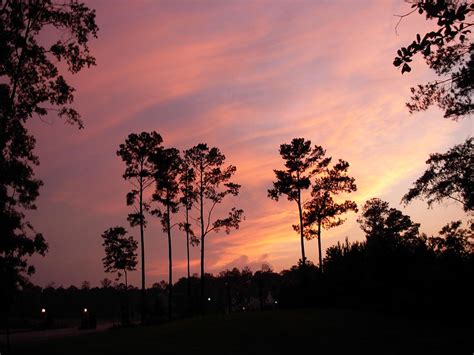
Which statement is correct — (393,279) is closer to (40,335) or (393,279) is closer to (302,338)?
(302,338)

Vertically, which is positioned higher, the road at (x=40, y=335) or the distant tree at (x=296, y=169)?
the distant tree at (x=296, y=169)

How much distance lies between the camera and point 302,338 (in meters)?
20.2

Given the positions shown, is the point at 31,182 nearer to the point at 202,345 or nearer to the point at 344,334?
the point at 202,345

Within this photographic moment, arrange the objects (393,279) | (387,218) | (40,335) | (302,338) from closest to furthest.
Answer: (302,338) < (393,279) < (40,335) < (387,218)

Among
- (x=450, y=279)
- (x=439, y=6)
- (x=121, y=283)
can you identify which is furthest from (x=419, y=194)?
(x=121, y=283)

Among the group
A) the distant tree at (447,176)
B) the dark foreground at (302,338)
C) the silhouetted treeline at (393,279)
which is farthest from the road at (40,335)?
the distant tree at (447,176)

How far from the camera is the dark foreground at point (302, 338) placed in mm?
17734

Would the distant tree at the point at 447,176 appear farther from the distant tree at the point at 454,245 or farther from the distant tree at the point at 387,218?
the distant tree at the point at 387,218

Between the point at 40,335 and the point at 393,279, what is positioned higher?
the point at 393,279

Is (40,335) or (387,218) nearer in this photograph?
(40,335)

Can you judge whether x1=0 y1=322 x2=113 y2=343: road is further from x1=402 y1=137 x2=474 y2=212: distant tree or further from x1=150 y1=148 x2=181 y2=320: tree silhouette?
x1=402 y1=137 x2=474 y2=212: distant tree

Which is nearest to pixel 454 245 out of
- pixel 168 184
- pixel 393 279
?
pixel 393 279

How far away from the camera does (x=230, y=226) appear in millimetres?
46062

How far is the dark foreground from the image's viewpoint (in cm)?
1773
